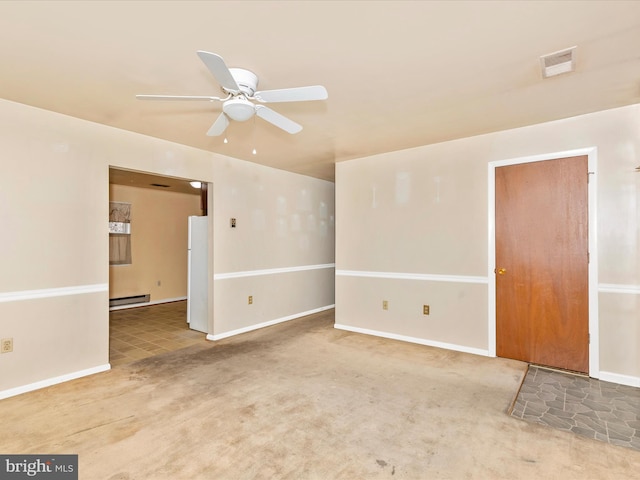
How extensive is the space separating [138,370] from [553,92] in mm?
4582

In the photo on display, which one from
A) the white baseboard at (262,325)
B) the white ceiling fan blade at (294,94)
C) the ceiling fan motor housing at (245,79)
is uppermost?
→ the ceiling fan motor housing at (245,79)

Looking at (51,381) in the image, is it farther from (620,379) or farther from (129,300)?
(620,379)

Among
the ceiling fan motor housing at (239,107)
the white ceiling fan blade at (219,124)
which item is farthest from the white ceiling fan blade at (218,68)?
the white ceiling fan blade at (219,124)

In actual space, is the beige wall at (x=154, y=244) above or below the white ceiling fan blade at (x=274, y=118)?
below

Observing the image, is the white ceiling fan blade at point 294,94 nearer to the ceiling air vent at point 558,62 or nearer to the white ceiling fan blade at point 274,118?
the white ceiling fan blade at point 274,118

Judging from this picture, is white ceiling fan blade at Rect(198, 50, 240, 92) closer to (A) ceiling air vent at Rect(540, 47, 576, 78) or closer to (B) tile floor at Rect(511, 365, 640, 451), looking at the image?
(A) ceiling air vent at Rect(540, 47, 576, 78)

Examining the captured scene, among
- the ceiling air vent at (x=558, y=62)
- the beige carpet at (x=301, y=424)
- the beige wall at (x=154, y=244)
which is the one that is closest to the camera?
the beige carpet at (x=301, y=424)

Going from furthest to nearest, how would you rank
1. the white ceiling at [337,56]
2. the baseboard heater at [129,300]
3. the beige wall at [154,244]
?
the beige wall at [154,244] < the baseboard heater at [129,300] < the white ceiling at [337,56]

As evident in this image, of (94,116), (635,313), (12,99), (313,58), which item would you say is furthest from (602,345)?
(12,99)

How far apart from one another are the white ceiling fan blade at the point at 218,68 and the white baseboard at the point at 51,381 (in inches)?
122

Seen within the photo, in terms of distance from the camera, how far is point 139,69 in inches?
92.7

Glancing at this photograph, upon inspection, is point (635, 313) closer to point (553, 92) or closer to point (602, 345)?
point (602, 345)

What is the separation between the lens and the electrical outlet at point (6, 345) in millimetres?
2875

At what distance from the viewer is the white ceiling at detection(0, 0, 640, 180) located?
1.79 m
